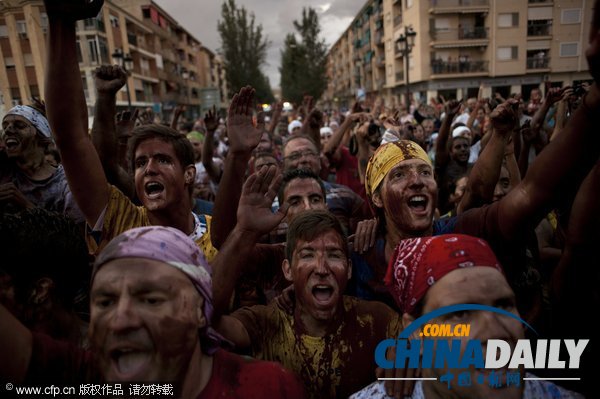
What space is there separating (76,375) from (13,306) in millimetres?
448

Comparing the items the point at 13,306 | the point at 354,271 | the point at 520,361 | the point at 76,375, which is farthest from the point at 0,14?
the point at 520,361

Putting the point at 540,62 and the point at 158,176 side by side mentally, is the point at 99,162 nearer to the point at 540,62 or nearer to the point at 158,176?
the point at 158,176

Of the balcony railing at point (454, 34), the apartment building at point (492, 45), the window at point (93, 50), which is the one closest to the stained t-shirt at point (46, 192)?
the apartment building at point (492, 45)

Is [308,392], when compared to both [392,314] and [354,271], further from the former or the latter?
[354,271]

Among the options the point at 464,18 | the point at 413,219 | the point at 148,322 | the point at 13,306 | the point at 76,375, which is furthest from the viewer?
the point at 464,18

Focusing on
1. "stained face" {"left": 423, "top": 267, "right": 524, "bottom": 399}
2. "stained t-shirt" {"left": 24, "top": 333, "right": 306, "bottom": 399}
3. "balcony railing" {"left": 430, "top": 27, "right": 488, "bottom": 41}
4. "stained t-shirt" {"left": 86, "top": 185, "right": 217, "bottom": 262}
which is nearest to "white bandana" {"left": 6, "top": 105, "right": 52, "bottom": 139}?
"stained t-shirt" {"left": 86, "top": 185, "right": 217, "bottom": 262}

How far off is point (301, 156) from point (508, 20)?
36.0m

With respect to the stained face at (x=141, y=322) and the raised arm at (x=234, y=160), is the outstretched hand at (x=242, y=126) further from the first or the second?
the stained face at (x=141, y=322)

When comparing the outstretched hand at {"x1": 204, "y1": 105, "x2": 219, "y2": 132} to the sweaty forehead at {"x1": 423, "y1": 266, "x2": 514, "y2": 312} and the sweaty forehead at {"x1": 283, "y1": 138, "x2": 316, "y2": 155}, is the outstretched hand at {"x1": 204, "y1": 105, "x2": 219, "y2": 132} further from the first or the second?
the sweaty forehead at {"x1": 423, "y1": 266, "x2": 514, "y2": 312}

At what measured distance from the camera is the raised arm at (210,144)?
4.66 metres

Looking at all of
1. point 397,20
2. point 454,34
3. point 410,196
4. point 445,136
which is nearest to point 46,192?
point 410,196

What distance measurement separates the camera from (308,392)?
187cm

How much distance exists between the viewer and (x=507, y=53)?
32562 mm

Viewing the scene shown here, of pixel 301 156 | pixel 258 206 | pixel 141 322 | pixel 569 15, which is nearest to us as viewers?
pixel 141 322
